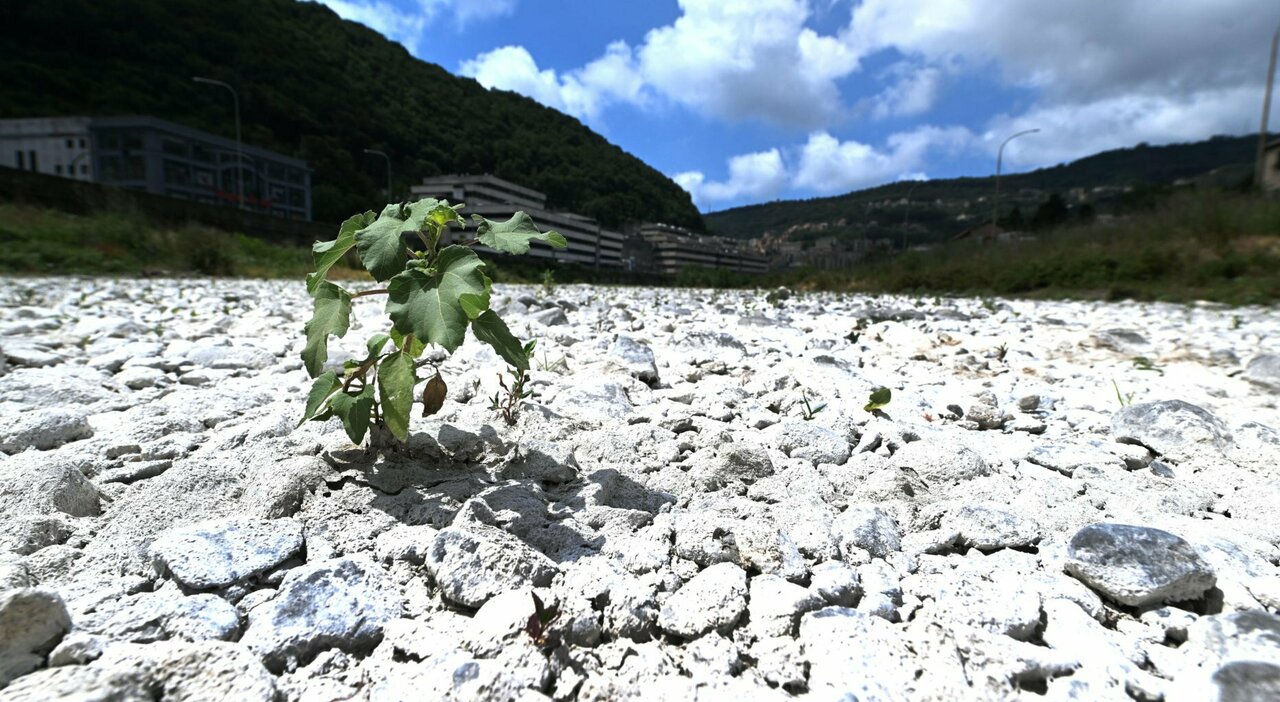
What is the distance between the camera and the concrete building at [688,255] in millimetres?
38188

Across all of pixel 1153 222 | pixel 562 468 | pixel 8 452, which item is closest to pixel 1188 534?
pixel 562 468

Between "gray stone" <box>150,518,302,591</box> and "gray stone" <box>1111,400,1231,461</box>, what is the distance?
2255 mm

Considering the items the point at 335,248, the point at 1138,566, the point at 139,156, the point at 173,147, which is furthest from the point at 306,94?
the point at 1138,566

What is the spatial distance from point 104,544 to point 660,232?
151 ft

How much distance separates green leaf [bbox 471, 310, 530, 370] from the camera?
125cm

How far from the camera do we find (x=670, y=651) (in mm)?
904

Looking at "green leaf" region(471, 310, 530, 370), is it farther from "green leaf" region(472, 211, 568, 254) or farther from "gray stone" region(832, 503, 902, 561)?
"gray stone" region(832, 503, 902, 561)

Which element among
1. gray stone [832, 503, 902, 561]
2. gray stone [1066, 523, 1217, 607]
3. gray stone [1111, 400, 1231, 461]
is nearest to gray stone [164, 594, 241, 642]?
gray stone [832, 503, 902, 561]

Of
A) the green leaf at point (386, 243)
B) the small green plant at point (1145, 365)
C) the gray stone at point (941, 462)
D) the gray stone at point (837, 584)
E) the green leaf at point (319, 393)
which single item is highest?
the green leaf at point (386, 243)

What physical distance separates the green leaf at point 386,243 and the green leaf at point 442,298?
5cm

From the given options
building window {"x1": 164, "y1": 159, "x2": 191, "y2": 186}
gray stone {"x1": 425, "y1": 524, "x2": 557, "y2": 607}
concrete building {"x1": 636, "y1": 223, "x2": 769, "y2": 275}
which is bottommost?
gray stone {"x1": 425, "y1": 524, "x2": 557, "y2": 607}

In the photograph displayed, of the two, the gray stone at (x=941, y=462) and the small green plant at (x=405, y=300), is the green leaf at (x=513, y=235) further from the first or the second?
the gray stone at (x=941, y=462)

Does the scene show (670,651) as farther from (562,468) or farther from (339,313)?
(339,313)

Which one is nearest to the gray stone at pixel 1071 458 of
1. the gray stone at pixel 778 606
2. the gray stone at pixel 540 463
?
the gray stone at pixel 778 606
